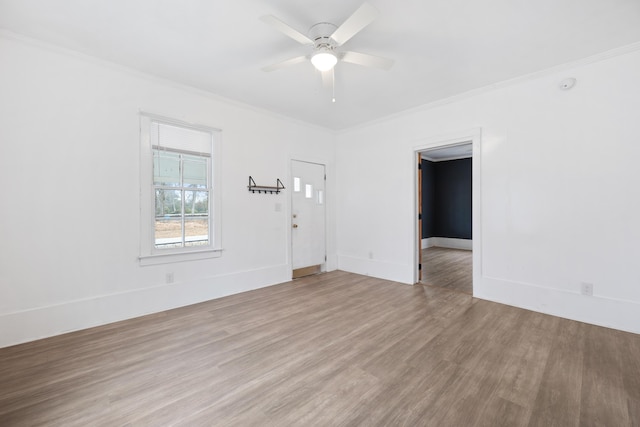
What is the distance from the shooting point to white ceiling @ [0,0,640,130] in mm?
2217

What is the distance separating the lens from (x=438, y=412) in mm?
1711

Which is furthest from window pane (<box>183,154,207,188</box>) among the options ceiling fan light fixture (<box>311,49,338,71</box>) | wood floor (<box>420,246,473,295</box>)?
wood floor (<box>420,246,473,295</box>)

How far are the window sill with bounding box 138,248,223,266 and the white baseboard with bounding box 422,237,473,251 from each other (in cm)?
643

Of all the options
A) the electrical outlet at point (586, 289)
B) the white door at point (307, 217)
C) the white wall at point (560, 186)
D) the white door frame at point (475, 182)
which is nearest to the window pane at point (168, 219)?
the white door at point (307, 217)

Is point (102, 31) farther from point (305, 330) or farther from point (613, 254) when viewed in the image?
point (613, 254)

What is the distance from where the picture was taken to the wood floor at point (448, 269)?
449 cm

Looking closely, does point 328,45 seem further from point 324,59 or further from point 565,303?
point 565,303

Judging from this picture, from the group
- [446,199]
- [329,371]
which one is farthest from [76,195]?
[446,199]

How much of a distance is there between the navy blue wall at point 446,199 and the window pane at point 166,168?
6.76 m

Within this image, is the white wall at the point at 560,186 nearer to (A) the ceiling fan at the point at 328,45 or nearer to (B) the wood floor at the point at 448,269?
(B) the wood floor at the point at 448,269

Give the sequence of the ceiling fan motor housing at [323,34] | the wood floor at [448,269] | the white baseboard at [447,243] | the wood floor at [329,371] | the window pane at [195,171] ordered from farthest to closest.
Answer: the white baseboard at [447,243] → the wood floor at [448,269] → the window pane at [195,171] → the ceiling fan motor housing at [323,34] → the wood floor at [329,371]

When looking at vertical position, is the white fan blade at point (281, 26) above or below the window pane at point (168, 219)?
above

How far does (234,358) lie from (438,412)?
1604mm

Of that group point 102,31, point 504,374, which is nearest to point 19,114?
point 102,31
